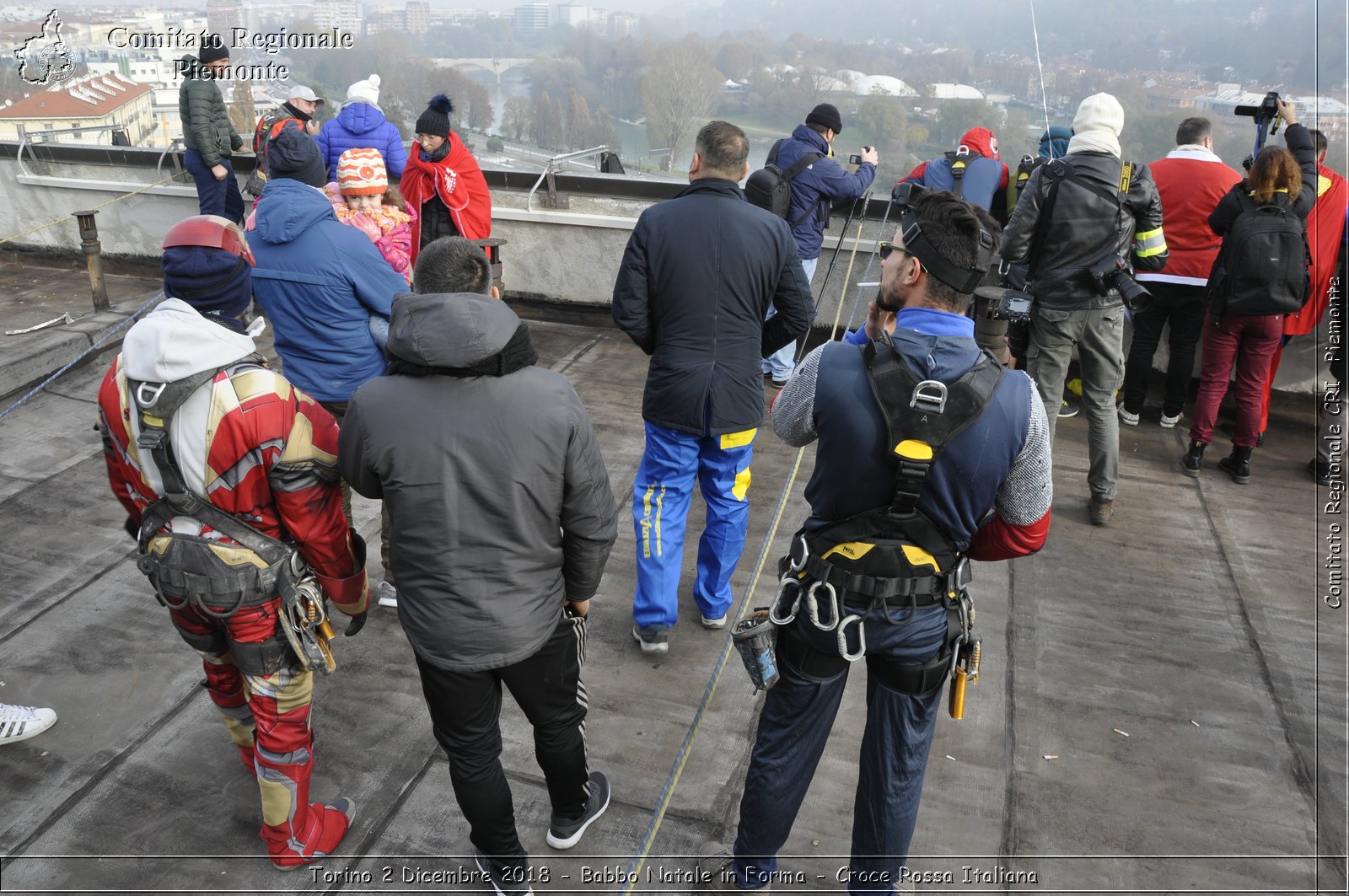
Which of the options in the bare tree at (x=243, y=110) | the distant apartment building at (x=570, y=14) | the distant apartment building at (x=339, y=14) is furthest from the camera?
the distant apartment building at (x=570, y=14)

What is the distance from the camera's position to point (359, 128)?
678 cm

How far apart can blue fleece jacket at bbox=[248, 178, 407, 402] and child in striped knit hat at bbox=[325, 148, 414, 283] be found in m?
0.77

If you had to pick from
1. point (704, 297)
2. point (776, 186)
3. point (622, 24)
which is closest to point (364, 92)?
point (776, 186)

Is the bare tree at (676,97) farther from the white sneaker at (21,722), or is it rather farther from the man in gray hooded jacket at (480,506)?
the white sneaker at (21,722)

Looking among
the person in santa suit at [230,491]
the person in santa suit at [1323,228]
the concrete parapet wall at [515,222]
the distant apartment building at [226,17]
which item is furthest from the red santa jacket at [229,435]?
the distant apartment building at [226,17]

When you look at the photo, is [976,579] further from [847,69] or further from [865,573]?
[847,69]

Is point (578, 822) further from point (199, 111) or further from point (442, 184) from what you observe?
point (199, 111)

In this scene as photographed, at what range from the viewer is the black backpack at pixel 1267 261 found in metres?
4.82

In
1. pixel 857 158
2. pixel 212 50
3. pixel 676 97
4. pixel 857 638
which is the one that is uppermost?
pixel 212 50

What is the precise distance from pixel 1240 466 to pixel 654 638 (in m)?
3.84

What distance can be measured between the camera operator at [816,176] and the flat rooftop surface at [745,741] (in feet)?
7.37

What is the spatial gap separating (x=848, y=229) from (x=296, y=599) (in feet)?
17.7

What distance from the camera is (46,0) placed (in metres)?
10.3

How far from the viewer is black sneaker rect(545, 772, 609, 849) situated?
2840 millimetres
